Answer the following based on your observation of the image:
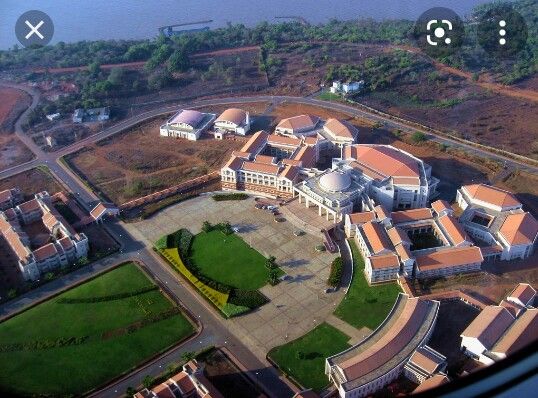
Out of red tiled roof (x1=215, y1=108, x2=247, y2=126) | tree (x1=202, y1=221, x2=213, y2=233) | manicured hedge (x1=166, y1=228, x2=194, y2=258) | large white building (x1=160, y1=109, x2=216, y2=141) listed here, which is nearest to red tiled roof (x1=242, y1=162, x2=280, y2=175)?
tree (x1=202, y1=221, x2=213, y2=233)

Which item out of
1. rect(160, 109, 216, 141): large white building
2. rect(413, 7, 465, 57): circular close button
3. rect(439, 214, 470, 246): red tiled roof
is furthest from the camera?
rect(413, 7, 465, 57): circular close button

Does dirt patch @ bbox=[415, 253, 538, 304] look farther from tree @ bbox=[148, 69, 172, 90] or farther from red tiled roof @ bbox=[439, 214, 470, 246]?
tree @ bbox=[148, 69, 172, 90]

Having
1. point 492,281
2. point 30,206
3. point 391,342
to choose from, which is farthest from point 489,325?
point 30,206

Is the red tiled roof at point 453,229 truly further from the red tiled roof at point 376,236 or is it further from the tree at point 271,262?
the tree at point 271,262

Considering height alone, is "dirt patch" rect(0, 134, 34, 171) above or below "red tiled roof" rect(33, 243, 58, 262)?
above

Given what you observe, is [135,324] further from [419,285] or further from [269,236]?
[419,285]

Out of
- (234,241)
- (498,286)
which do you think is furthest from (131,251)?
(498,286)
